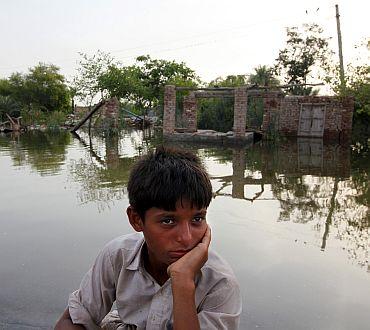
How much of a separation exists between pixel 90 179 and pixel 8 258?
436 cm

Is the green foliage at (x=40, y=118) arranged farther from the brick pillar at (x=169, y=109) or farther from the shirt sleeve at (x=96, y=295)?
the shirt sleeve at (x=96, y=295)

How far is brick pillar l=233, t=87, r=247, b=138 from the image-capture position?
16.5m

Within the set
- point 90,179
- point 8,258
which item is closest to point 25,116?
point 90,179

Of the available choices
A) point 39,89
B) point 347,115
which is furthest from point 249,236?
point 39,89

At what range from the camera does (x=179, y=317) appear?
4.41 feet

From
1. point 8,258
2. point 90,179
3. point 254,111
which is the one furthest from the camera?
point 254,111

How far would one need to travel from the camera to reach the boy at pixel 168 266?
1.41 metres

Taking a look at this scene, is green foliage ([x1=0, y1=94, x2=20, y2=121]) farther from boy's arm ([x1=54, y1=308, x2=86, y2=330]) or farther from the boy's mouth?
the boy's mouth

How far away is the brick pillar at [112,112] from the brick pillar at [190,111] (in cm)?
477

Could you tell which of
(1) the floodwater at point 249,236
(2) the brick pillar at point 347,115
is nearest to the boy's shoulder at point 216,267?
(1) the floodwater at point 249,236

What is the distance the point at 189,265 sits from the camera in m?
1.39

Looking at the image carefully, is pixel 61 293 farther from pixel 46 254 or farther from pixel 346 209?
pixel 346 209

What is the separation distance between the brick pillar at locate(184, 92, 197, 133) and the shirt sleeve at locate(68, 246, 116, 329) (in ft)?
56.0

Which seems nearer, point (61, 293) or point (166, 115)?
point (61, 293)
